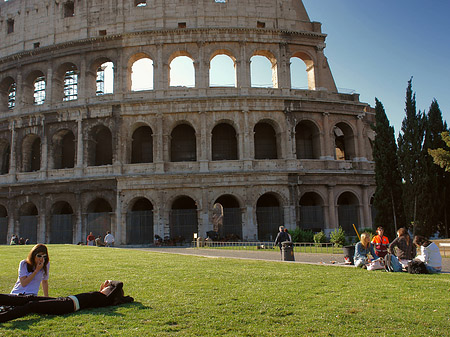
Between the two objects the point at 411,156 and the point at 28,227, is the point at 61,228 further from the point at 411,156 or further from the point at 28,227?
the point at 411,156

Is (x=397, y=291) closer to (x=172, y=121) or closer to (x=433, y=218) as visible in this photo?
(x=433, y=218)

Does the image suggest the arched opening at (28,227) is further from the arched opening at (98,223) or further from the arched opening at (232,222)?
the arched opening at (232,222)

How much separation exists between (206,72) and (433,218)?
1694cm

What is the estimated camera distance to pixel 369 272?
9500 mm

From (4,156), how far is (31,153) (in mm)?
2865

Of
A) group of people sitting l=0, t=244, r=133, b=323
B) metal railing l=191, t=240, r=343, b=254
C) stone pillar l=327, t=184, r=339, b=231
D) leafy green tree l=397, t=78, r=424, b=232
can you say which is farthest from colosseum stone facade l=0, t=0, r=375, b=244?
group of people sitting l=0, t=244, r=133, b=323

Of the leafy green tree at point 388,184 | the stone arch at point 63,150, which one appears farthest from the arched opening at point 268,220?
the stone arch at point 63,150

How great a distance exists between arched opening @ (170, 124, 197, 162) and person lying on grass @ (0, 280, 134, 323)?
21.0 m

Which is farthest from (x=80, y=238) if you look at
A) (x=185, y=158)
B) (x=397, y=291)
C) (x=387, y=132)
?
(x=397, y=291)

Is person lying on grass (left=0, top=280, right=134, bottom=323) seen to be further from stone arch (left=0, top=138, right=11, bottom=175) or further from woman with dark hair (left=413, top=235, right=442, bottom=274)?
stone arch (left=0, top=138, right=11, bottom=175)

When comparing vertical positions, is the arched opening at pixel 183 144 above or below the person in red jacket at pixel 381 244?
above

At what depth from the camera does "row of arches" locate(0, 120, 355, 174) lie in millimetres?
26859

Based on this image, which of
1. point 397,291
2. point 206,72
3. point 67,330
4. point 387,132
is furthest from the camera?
point 206,72

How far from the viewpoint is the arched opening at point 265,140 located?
27.3 m
